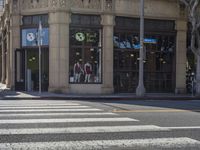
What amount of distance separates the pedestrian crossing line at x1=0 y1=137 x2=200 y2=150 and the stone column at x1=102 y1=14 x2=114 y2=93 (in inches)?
708

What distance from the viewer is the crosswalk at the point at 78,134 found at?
26.3ft

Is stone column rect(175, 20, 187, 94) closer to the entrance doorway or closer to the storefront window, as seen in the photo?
the storefront window

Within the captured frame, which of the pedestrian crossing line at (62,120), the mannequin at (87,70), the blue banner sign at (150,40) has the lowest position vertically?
the pedestrian crossing line at (62,120)

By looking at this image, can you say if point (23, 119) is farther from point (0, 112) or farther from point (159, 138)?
point (159, 138)

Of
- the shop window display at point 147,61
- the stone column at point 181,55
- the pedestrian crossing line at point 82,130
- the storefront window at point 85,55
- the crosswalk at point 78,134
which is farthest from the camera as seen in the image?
the stone column at point 181,55

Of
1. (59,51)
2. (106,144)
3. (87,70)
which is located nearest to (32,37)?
(59,51)

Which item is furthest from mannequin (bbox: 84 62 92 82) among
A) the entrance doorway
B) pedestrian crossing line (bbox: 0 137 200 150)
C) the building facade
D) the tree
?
pedestrian crossing line (bbox: 0 137 200 150)

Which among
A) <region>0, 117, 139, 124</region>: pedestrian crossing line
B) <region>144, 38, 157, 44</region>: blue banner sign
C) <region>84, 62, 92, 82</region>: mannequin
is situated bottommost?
<region>0, 117, 139, 124</region>: pedestrian crossing line

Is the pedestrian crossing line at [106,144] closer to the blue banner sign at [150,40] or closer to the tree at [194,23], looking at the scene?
the tree at [194,23]

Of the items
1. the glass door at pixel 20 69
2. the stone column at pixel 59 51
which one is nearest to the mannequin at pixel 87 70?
the stone column at pixel 59 51

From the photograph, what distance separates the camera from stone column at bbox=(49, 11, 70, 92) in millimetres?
25547

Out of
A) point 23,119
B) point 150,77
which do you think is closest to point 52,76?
point 150,77

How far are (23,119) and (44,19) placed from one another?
15473 mm

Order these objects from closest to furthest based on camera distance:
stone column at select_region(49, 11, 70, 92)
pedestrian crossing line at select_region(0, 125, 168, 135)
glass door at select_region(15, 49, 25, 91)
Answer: pedestrian crossing line at select_region(0, 125, 168, 135) → stone column at select_region(49, 11, 70, 92) → glass door at select_region(15, 49, 25, 91)
